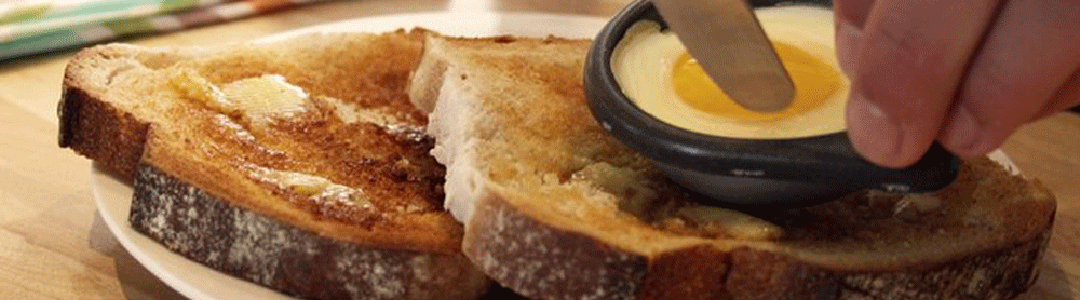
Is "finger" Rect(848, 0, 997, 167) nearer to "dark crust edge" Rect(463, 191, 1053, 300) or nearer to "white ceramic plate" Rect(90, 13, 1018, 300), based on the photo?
"dark crust edge" Rect(463, 191, 1053, 300)

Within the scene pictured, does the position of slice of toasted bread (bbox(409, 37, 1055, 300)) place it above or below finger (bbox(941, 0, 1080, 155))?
below

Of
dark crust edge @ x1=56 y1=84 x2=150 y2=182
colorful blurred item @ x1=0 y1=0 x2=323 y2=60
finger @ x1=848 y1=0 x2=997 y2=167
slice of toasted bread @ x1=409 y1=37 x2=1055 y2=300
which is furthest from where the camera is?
colorful blurred item @ x1=0 y1=0 x2=323 y2=60

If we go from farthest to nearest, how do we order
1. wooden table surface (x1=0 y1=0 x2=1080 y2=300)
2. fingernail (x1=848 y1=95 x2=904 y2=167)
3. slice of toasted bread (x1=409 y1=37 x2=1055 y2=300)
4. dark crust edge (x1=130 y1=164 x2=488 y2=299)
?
wooden table surface (x1=0 y1=0 x2=1080 y2=300)
dark crust edge (x1=130 y1=164 x2=488 y2=299)
slice of toasted bread (x1=409 y1=37 x2=1055 y2=300)
fingernail (x1=848 y1=95 x2=904 y2=167)

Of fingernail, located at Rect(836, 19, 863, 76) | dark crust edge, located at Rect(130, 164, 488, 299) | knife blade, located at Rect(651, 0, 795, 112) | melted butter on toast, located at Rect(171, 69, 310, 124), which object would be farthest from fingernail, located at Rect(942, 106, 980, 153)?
melted butter on toast, located at Rect(171, 69, 310, 124)

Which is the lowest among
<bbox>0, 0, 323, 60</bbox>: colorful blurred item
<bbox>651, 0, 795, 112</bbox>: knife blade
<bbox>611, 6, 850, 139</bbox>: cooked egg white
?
<bbox>0, 0, 323, 60</bbox>: colorful blurred item

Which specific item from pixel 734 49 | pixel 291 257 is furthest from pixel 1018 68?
pixel 291 257

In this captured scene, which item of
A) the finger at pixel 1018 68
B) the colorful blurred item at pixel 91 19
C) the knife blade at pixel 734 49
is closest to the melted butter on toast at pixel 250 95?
the colorful blurred item at pixel 91 19
